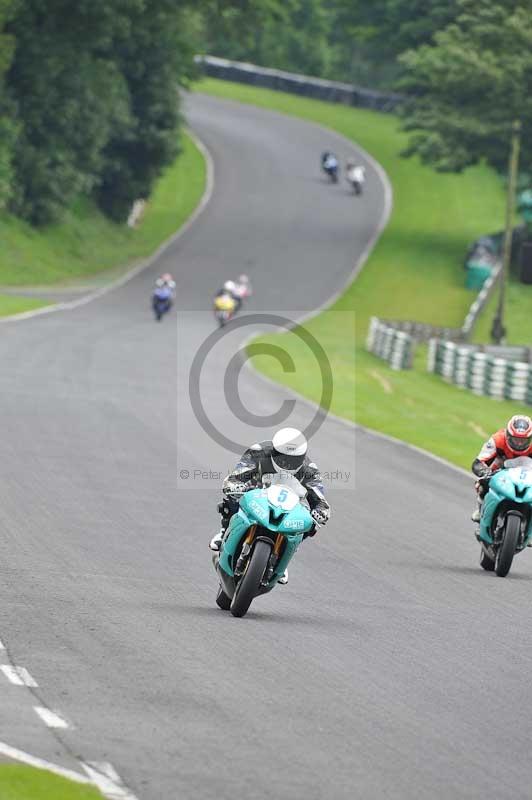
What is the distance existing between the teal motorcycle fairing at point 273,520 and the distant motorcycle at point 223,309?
37632 millimetres

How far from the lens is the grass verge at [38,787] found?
6.91m

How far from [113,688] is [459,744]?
6.79ft

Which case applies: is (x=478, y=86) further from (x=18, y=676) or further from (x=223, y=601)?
(x=18, y=676)

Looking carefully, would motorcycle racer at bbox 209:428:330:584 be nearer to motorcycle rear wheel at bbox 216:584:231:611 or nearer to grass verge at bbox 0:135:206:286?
motorcycle rear wheel at bbox 216:584:231:611

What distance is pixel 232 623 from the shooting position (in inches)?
465

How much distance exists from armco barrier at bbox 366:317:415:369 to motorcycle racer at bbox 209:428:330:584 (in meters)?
31.4

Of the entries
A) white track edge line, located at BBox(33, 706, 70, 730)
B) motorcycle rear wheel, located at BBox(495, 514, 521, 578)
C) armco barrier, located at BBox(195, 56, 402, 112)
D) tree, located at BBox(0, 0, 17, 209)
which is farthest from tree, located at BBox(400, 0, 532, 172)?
white track edge line, located at BBox(33, 706, 70, 730)

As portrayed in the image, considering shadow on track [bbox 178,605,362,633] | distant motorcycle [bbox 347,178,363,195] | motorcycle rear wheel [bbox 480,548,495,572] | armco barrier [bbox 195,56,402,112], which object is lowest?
distant motorcycle [bbox 347,178,363,195]

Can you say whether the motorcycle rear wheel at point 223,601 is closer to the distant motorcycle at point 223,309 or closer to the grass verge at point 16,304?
the grass verge at point 16,304

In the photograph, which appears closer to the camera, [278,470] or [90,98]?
[278,470]

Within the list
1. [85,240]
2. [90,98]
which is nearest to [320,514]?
[90,98]

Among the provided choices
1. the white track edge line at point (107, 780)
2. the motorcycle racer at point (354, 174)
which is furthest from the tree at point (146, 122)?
the white track edge line at point (107, 780)

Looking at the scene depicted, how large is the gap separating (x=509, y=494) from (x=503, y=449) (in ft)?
3.57

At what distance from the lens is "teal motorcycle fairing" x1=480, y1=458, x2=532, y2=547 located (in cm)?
1536
